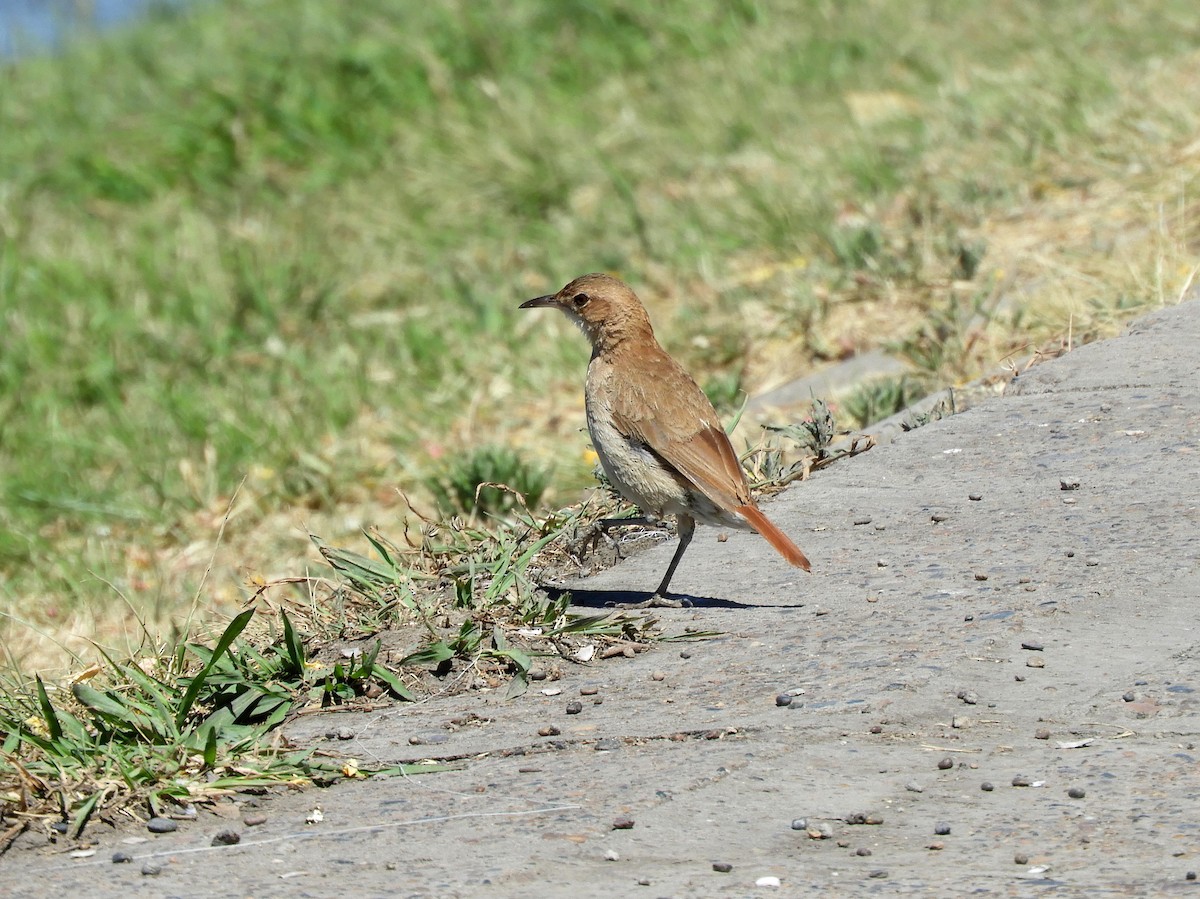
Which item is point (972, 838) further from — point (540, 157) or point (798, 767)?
point (540, 157)

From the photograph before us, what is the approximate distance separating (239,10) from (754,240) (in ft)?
22.6

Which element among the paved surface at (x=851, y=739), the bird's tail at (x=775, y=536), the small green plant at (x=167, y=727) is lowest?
the paved surface at (x=851, y=739)

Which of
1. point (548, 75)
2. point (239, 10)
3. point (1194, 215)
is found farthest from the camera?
point (239, 10)

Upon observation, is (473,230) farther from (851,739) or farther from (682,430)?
(851,739)

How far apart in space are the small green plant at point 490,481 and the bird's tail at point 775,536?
2327 mm

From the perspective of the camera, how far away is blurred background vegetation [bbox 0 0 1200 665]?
7586 millimetres

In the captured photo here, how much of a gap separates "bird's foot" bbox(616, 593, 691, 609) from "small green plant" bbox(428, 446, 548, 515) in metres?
2.24

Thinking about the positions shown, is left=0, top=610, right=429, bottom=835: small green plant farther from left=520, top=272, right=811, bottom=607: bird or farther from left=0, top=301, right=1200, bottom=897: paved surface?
left=520, top=272, right=811, bottom=607: bird

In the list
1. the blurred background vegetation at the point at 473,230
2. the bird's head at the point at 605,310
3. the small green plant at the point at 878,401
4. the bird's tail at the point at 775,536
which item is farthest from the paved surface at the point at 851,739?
the blurred background vegetation at the point at 473,230

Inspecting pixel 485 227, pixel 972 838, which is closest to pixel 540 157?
pixel 485 227

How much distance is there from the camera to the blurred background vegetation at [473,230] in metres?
7.59

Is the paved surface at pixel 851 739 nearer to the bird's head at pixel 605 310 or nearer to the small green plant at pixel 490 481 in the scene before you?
the bird's head at pixel 605 310

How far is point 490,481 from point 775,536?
2596 millimetres

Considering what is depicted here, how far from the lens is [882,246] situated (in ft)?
26.9
